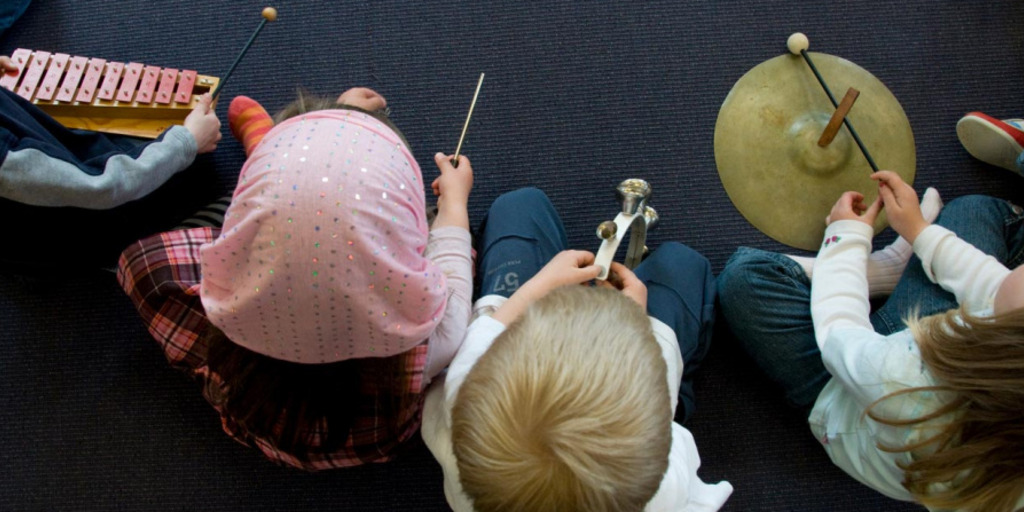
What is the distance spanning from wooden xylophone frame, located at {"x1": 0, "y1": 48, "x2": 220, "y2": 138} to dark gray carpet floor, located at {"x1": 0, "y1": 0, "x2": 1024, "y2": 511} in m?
0.14

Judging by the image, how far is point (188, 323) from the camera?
82cm

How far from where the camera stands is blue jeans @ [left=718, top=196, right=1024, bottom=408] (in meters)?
0.93

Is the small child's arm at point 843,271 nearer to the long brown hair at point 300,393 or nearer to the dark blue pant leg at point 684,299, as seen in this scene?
the dark blue pant leg at point 684,299

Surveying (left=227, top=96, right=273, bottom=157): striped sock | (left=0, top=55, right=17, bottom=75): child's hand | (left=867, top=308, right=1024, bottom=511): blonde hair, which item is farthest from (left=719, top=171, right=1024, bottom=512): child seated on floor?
(left=0, top=55, right=17, bottom=75): child's hand

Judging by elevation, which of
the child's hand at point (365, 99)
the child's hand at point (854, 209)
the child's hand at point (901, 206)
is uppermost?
the child's hand at point (901, 206)

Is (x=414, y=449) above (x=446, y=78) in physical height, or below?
below

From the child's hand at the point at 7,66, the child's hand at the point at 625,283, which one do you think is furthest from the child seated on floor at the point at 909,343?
the child's hand at the point at 7,66

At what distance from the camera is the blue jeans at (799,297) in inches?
36.5

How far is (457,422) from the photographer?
581mm

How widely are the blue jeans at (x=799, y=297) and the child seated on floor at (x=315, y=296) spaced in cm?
45

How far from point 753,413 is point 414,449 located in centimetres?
58

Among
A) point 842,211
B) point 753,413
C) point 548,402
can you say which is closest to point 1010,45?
point 842,211

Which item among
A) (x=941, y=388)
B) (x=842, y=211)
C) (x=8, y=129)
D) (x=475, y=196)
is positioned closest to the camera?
(x=941, y=388)

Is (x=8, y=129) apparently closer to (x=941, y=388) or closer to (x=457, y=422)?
(x=457, y=422)
